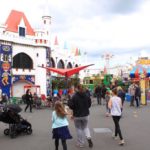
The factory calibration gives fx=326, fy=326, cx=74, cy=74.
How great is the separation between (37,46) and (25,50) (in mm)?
2183

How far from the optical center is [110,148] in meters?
8.52

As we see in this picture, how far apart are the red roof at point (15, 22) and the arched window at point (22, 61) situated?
359 cm

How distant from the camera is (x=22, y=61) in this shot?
135 ft

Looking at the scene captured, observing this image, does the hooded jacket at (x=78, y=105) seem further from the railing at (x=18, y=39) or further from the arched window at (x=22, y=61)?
the arched window at (x=22, y=61)

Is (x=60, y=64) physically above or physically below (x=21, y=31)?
below

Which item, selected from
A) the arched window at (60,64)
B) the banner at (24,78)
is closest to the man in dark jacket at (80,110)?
the banner at (24,78)

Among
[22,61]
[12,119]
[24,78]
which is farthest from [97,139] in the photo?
[22,61]

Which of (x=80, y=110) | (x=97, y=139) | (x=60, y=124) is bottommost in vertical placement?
(x=97, y=139)

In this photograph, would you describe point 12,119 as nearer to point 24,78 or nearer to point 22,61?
point 24,78

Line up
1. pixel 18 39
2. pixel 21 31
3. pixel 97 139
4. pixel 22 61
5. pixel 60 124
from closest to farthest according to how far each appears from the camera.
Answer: pixel 60 124 < pixel 97 139 < pixel 18 39 < pixel 22 61 < pixel 21 31

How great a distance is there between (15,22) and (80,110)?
36372 mm

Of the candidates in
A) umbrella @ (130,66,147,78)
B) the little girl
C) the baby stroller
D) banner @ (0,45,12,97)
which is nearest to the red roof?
banner @ (0,45,12,97)

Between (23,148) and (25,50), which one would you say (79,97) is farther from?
(25,50)

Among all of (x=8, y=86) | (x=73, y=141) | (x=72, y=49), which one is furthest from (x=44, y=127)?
(x=72, y=49)
